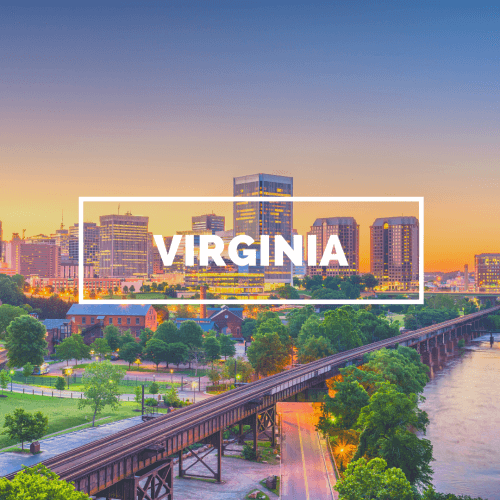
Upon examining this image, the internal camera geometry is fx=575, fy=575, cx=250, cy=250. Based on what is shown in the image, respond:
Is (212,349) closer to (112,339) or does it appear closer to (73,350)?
(112,339)

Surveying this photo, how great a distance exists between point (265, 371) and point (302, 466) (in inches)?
1449

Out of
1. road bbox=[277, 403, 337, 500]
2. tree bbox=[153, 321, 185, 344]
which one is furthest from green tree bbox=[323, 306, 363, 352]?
road bbox=[277, 403, 337, 500]

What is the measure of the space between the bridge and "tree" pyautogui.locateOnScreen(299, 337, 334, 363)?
1445 cm

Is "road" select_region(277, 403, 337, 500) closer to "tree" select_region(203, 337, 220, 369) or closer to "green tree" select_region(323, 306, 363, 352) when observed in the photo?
"tree" select_region(203, 337, 220, 369)

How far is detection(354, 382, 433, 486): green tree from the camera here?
37.8 m

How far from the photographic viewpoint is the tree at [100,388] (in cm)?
5525

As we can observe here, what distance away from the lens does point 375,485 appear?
97.6 ft

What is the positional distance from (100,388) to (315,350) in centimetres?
3563

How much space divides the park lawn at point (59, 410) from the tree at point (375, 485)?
31.6 m

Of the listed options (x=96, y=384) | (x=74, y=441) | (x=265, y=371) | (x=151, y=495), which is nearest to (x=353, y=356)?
(x=265, y=371)

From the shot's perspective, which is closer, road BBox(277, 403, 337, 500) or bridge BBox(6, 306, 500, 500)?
bridge BBox(6, 306, 500, 500)

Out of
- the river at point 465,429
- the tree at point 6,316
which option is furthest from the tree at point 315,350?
the tree at point 6,316

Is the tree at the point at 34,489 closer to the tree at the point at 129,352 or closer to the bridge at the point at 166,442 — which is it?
the bridge at the point at 166,442

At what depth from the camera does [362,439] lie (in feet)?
133
